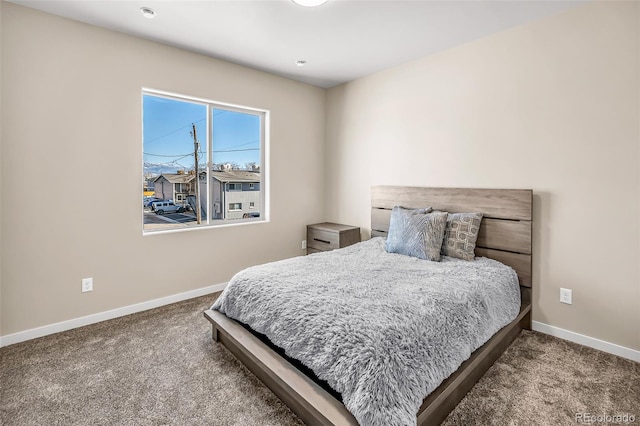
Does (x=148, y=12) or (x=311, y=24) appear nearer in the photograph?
(x=148, y=12)

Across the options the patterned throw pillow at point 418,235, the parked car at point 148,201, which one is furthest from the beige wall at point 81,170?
the patterned throw pillow at point 418,235

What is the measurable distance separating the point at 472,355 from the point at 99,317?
9.72 feet

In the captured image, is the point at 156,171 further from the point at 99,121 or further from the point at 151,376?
the point at 151,376

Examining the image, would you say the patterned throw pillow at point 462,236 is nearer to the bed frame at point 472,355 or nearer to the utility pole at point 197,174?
the bed frame at point 472,355

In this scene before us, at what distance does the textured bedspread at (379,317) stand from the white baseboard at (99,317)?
1182 millimetres

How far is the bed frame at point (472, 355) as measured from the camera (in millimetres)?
1509

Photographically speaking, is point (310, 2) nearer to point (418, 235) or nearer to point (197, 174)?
point (418, 235)

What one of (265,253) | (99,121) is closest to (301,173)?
(265,253)

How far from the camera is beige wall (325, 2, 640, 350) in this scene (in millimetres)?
2250

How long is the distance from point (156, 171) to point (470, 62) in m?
3.21

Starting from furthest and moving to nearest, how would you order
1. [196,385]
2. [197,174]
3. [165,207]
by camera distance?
[197,174] < [165,207] < [196,385]

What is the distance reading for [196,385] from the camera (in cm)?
196

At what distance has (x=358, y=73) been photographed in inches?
152

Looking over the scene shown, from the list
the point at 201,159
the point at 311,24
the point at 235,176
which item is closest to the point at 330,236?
the point at 235,176
